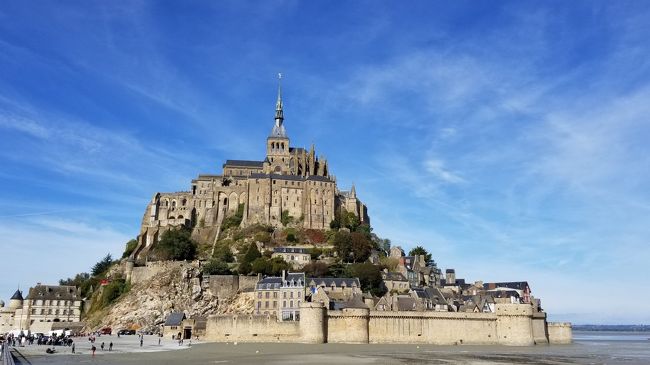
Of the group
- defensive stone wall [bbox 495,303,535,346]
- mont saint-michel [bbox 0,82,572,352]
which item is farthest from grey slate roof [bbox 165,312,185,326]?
defensive stone wall [bbox 495,303,535,346]

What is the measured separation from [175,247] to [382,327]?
2985 centimetres

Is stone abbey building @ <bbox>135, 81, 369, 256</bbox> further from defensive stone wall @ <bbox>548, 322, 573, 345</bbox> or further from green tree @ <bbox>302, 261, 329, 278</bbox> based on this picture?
defensive stone wall @ <bbox>548, 322, 573, 345</bbox>

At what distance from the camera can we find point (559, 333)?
61.6 m

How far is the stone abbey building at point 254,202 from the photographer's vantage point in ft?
260

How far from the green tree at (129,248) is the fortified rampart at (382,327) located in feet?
98.8

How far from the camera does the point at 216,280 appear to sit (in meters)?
60.8

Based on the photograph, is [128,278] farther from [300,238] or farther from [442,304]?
[442,304]

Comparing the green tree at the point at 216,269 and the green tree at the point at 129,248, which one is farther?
the green tree at the point at 129,248

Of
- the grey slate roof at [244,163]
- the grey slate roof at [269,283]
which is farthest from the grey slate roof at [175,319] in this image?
the grey slate roof at [244,163]

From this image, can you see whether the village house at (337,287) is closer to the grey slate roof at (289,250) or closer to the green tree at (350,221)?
the grey slate roof at (289,250)

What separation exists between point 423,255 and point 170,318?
3591 centimetres

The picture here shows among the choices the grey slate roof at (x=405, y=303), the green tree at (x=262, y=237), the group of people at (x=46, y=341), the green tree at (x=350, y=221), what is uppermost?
the green tree at (x=350, y=221)

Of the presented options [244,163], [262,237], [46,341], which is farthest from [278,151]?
[46,341]

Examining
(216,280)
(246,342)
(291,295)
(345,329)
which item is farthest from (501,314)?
(216,280)
